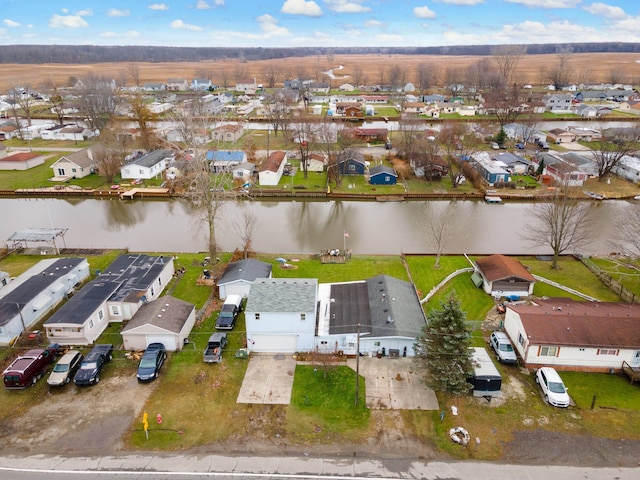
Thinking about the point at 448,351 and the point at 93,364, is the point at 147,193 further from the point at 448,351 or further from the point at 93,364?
the point at 448,351

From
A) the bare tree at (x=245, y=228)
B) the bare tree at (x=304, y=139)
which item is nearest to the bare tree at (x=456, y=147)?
the bare tree at (x=304, y=139)

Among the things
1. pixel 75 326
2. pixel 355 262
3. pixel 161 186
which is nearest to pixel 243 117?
pixel 161 186

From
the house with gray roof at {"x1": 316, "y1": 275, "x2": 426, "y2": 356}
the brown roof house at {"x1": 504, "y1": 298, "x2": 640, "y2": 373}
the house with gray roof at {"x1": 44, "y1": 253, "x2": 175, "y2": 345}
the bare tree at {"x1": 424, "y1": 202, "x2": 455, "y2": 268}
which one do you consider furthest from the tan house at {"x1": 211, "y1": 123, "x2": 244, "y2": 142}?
the brown roof house at {"x1": 504, "y1": 298, "x2": 640, "y2": 373}

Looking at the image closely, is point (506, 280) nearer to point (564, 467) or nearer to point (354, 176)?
point (564, 467)

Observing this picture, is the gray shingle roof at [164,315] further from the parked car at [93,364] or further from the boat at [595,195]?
Result: the boat at [595,195]

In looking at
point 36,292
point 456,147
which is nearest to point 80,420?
point 36,292
